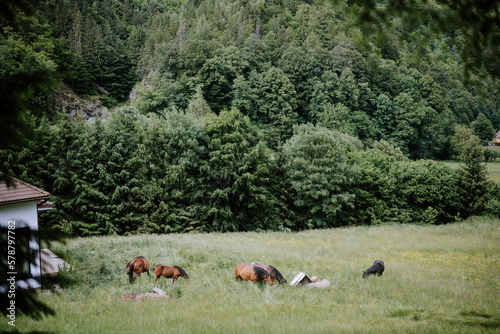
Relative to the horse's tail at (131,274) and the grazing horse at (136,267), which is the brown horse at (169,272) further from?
the horse's tail at (131,274)

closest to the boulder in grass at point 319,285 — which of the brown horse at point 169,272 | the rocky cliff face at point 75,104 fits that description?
the brown horse at point 169,272

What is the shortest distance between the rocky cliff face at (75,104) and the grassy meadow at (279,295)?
169 ft

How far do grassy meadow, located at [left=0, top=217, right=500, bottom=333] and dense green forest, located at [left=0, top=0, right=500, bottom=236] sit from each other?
13.7 ft

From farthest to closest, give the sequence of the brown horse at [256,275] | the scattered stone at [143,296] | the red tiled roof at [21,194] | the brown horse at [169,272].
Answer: the red tiled roof at [21,194]
the brown horse at [169,272]
the brown horse at [256,275]
the scattered stone at [143,296]

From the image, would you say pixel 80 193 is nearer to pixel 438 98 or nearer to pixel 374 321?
pixel 374 321

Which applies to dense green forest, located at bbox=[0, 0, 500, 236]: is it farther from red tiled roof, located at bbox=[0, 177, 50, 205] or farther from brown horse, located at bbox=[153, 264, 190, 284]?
brown horse, located at bbox=[153, 264, 190, 284]

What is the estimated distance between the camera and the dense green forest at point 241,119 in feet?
15.9

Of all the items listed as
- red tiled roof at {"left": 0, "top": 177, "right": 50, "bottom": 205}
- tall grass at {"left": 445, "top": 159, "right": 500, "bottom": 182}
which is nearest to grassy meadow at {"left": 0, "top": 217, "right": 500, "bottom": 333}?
red tiled roof at {"left": 0, "top": 177, "right": 50, "bottom": 205}

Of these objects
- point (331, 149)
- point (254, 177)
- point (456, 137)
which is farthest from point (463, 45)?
point (456, 137)

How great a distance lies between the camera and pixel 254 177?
105 feet

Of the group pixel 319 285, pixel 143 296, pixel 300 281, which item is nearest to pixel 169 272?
pixel 143 296

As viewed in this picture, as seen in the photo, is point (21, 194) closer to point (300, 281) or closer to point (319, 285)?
point (300, 281)

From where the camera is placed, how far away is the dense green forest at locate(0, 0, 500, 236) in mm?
4844

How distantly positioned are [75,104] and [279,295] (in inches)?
2565
